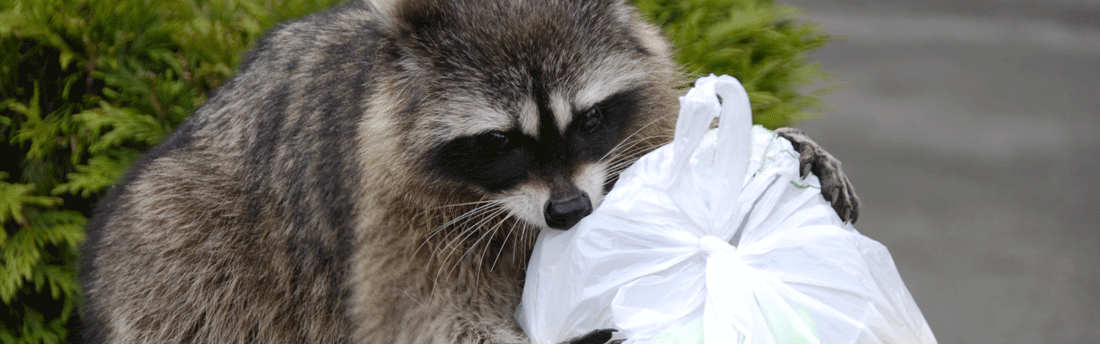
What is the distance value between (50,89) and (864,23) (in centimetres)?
578

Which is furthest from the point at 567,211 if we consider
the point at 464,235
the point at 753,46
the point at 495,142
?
the point at 753,46

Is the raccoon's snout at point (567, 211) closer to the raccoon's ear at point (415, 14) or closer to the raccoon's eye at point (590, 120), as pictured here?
the raccoon's eye at point (590, 120)

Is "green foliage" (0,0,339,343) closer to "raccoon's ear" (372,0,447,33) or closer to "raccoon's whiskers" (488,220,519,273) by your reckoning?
"raccoon's ear" (372,0,447,33)

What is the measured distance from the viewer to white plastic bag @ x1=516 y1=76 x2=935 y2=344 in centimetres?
139

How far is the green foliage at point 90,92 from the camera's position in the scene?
2371mm

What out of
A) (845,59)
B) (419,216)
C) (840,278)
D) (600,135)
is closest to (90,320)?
(419,216)

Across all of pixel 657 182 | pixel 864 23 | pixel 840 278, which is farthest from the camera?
pixel 864 23

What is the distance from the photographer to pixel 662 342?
1.44m

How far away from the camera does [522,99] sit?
162 cm

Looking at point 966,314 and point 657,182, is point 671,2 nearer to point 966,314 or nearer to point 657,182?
point 657,182

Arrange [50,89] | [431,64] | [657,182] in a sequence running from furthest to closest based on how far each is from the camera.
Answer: [50,89] < [431,64] < [657,182]

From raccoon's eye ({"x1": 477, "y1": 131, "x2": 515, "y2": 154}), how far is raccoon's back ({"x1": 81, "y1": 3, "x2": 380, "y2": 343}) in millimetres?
336

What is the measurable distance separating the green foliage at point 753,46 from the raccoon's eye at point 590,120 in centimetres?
77

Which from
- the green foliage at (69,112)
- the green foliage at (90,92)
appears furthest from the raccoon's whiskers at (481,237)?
the green foliage at (69,112)
